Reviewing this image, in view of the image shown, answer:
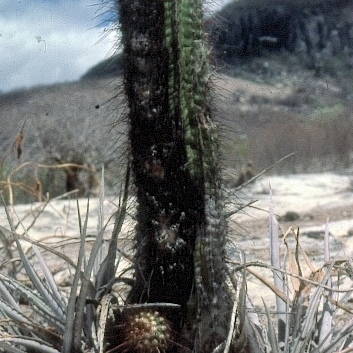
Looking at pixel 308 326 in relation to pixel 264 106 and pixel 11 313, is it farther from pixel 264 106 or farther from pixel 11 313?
pixel 264 106

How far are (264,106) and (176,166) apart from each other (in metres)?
9.00

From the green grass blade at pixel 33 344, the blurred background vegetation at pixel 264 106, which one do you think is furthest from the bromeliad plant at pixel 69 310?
the blurred background vegetation at pixel 264 106

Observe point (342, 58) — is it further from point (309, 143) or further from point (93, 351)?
point (93, 351)

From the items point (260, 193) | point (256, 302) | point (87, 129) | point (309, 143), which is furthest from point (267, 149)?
point (256, 302)

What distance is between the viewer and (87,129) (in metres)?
8.80

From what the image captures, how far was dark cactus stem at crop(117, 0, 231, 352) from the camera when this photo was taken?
59.7 inches

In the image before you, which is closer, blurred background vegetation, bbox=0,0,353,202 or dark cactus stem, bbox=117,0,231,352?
dark cactus stem, bbox=117,0,231,352

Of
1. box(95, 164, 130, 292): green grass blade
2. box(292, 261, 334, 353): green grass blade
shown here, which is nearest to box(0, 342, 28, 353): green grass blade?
box(95, 164, 130, 292): green grass blade

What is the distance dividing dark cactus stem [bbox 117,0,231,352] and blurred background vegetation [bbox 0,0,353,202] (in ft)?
14.4

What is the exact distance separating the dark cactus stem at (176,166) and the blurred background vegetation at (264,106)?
439 cm

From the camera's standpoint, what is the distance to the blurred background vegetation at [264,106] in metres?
7.44

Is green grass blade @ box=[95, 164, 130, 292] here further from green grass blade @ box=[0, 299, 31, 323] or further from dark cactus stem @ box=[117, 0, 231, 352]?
green grass blade @ box=[0, 299, 31, 323]

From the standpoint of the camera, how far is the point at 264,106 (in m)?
10.4

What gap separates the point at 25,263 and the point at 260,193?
164 inches
